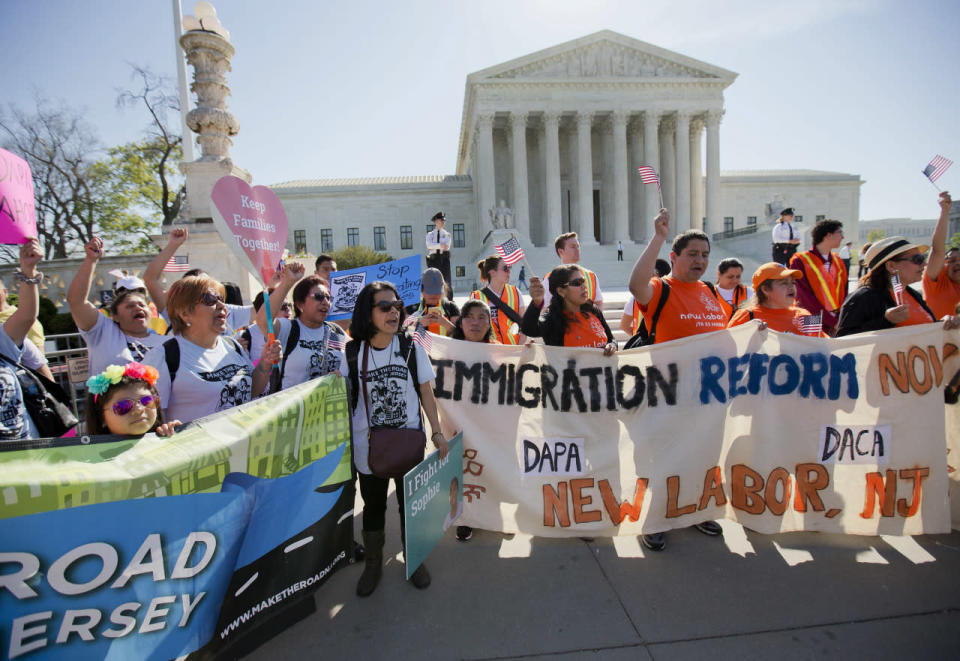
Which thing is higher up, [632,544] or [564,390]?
[564,390]

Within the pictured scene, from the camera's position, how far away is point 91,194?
30719mm

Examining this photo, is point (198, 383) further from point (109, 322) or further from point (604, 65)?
point (604, 65)

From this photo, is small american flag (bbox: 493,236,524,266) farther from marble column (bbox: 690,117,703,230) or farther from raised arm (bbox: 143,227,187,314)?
marble column (bbox: 690,117,703,230)

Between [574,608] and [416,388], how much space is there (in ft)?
4.95

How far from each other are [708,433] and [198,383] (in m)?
3.14

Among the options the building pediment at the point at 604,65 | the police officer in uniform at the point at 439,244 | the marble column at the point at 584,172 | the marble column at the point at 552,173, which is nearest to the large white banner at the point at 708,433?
the police officer in uniform at the point at 439,244

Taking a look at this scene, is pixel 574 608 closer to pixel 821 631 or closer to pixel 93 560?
pixel 821 631

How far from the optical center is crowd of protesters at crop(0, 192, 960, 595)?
2.59 meters

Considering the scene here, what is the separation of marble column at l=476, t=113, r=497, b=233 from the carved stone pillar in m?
10.3

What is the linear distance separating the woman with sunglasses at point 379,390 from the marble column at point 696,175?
143 feet

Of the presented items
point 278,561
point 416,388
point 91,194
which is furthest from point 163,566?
point 91,194

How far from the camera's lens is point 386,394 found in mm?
2873

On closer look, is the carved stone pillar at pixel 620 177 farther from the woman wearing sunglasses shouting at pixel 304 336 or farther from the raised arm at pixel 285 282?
the raised arm at pixel 285 282

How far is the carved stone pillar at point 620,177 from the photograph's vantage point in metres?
40.2
